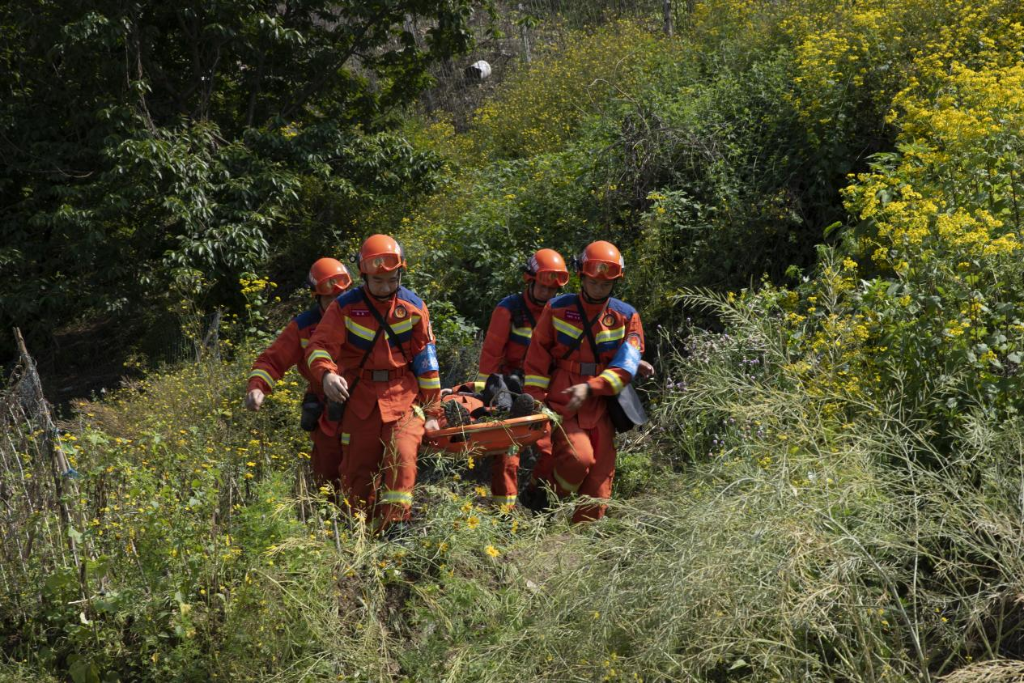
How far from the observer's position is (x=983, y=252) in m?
4.57

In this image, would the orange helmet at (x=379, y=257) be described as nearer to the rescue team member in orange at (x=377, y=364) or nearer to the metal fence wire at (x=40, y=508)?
the rescue team member in orange at (x=377, y=364)

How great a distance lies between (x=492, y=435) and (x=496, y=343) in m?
1.15

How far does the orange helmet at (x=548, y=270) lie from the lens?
607 centimetres

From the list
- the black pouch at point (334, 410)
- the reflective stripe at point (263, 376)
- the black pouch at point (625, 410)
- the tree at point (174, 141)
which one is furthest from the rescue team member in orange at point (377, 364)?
the tree at point (174, 141)

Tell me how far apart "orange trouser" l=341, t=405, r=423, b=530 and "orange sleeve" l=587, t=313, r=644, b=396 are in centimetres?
102

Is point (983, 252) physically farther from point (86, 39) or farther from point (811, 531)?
point (86, 39)

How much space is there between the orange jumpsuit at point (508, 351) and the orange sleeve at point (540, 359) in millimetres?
353

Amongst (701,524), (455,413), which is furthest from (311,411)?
(701,524)

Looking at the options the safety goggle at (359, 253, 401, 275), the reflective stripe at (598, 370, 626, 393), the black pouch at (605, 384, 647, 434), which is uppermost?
the safety goggle at (359, 253, 401, 275)

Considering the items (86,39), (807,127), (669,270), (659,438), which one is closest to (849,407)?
(659,438)

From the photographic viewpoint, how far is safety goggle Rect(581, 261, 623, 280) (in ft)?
17.8

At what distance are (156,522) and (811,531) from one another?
8.42 ft

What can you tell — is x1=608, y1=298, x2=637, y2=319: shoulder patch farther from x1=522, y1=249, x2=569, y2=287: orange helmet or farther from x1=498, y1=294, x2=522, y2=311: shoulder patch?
x1=498, y1=294, x2=522, y2=311: shoulder patch

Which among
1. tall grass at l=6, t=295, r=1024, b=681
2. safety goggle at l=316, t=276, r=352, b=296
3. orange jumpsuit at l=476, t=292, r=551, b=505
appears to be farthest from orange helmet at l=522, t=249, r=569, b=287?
tall grass at l=6, t=295, r=1024, b=681
